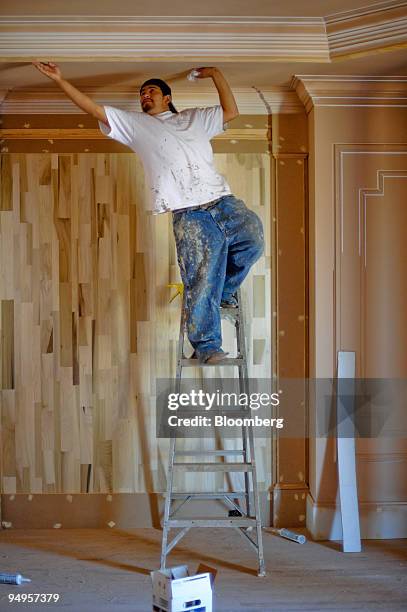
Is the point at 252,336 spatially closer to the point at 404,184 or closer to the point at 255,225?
the point at 255,225

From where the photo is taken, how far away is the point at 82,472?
3854mm

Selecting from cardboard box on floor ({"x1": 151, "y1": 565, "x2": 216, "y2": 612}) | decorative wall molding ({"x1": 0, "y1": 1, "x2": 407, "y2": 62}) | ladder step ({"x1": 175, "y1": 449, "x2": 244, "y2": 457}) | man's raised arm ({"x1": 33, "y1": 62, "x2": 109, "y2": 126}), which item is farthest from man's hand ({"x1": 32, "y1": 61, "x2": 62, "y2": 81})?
cardboard box on floor ({"x1": 151, "y1": 565, "x2": 216, "y2": 612})

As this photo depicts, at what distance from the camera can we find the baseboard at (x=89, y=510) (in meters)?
3.83

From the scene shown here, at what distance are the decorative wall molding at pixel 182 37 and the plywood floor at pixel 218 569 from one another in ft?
7.94

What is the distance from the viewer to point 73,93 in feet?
10.3

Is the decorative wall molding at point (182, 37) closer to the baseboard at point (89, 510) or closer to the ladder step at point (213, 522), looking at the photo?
the ladder step at point (213, 522)

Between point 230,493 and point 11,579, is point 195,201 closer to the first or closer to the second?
point 230,493

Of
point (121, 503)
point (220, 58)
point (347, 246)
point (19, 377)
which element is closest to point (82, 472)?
point (121, 503)

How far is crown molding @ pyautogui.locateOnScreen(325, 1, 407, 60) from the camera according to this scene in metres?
3.21

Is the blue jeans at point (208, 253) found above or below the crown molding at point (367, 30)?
below

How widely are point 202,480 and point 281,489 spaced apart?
1.44 feet

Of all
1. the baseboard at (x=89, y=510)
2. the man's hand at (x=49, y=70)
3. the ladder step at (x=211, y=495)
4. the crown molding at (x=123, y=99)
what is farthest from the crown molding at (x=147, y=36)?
the baseboard at (x=89, y=510)

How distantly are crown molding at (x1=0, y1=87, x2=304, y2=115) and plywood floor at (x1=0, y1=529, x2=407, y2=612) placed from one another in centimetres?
230

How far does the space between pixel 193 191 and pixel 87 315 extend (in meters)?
1.02
